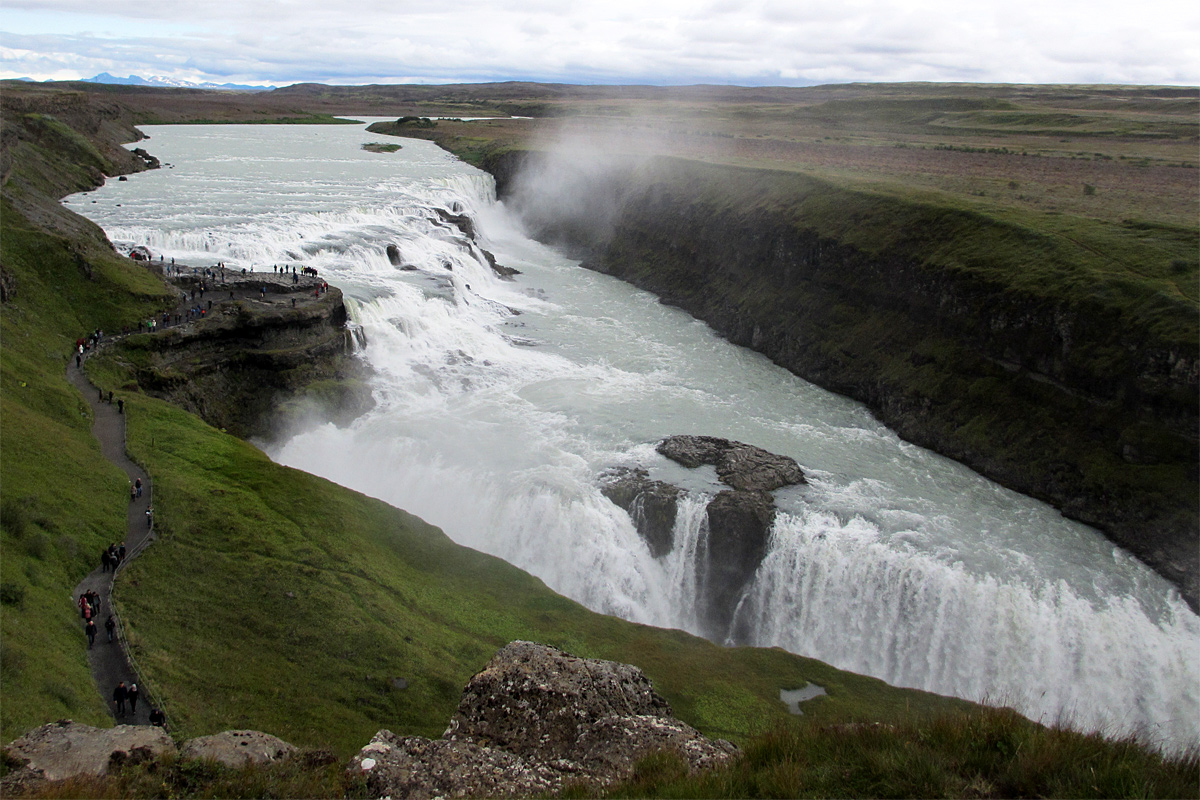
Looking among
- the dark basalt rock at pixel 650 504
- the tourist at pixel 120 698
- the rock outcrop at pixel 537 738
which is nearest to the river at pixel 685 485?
the dark basalt rock at pixel 650 504

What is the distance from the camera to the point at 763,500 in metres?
30.5

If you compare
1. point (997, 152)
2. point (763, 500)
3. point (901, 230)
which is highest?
point (997, 152)

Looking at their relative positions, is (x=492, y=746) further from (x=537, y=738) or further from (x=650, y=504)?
(x=650, y=504)

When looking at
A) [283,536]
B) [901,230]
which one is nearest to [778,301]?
[901,230]

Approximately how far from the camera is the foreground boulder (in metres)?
Answer: 11.0

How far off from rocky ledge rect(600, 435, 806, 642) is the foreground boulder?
2016 cm

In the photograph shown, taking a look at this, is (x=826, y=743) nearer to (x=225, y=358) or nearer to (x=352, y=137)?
(x=225, y=358)

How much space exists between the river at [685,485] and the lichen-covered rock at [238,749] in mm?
13304

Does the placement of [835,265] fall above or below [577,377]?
above

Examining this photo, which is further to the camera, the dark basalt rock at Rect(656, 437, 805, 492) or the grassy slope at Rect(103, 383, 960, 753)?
the dark basalt rock at Rect(656, 437, 805, 492)

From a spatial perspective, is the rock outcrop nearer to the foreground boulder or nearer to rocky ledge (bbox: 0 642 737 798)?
rocky ledge (bbox: 0 642 737 798)

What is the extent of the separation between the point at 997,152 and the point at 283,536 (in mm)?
78620

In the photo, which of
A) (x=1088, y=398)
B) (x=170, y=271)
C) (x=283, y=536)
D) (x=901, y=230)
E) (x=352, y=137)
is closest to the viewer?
(x=283, y=536)

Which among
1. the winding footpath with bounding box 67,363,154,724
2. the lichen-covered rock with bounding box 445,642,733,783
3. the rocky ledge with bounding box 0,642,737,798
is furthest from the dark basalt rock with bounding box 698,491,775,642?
the winding footpath with bounding box 67,363,154,724
